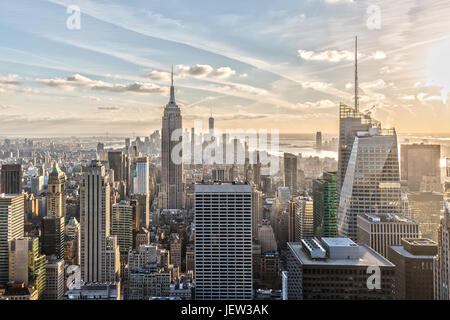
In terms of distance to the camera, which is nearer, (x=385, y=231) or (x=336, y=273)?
(x=336, y=273)

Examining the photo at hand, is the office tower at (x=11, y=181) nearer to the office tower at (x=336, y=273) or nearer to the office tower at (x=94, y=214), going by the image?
the office tower at (x=94, y=214)

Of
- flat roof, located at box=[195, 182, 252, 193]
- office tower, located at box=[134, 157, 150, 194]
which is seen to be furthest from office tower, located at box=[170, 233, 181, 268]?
flat roof, located at box=[195, 182, 252, 193]

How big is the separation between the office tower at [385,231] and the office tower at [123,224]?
639 cm

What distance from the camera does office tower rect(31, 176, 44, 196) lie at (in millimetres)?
6969

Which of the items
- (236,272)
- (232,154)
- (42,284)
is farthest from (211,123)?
(42,284)

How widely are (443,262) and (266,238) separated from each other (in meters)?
5.29

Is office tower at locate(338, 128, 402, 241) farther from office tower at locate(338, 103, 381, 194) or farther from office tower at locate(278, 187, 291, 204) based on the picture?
office tower at locate(278, 187, 291, 204)

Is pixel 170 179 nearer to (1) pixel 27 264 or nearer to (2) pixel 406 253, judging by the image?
(1) pixel 27 264

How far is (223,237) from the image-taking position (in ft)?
21.2

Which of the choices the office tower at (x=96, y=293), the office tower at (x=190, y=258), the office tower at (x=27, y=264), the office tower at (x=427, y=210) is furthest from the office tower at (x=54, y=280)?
the office tower at (x=427, y=210)

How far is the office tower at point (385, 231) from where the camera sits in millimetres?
6133

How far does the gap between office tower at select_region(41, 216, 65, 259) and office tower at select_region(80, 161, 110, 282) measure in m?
0.65

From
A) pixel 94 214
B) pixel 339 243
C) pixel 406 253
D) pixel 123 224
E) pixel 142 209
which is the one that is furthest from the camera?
pixel 142 209

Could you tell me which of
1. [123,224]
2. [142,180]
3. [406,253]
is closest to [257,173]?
[406,253]
